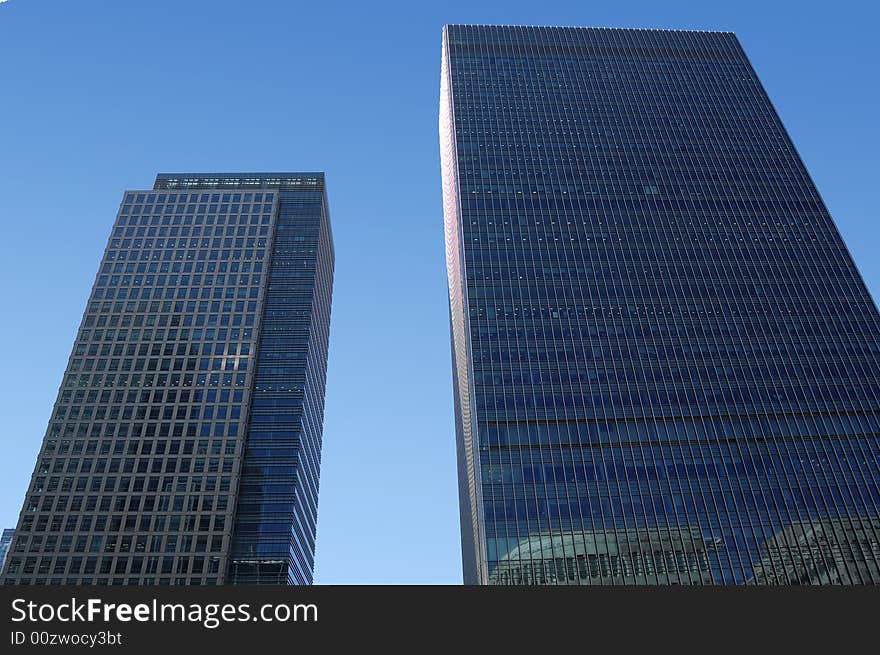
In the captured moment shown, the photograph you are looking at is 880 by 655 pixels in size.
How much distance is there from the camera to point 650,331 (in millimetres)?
113812

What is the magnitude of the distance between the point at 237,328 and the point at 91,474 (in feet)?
117

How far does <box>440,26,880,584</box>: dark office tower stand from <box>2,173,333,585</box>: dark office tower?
36065 mm

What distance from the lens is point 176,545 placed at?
365ft

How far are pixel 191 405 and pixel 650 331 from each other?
7835cm

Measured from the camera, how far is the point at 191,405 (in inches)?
4995

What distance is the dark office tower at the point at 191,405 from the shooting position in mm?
111500

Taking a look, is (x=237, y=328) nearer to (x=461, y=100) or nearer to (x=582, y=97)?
(x=461, y=100)

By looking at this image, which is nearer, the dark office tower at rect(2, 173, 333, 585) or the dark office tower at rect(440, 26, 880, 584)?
the dark office tower at rect(440, 26, 880, 584)

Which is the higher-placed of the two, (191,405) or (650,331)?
(191,405)

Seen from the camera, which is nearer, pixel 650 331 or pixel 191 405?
pixel 650 331

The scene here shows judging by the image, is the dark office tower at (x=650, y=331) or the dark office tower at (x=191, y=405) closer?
the dark office tower at (x=650, y=331)

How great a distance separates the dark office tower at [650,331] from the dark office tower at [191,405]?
36.1 m

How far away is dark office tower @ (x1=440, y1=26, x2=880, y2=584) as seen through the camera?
9088cm

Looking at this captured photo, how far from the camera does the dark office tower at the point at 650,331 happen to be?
298 feet
